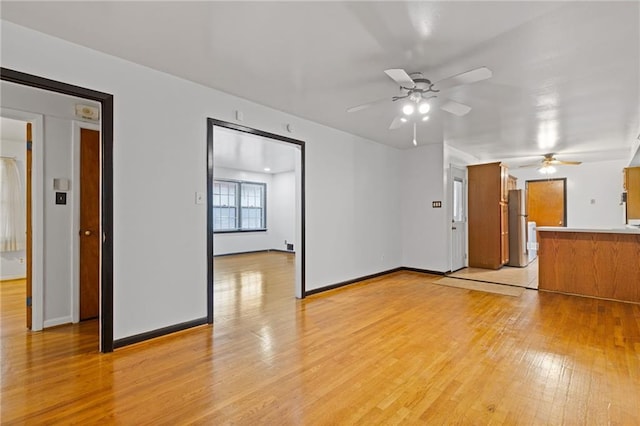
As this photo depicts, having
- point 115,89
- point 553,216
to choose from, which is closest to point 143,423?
point 115,89

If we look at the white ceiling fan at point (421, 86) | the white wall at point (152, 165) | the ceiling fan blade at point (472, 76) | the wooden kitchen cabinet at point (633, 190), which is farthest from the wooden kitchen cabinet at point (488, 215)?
the white wall at point (152, 165)

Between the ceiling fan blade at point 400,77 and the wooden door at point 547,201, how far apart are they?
841 centimetres

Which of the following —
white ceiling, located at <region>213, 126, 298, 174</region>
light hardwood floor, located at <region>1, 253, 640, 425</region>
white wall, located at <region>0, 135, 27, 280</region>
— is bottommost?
light hardwood floor, located at <region>1, 253, 640, 425</region>

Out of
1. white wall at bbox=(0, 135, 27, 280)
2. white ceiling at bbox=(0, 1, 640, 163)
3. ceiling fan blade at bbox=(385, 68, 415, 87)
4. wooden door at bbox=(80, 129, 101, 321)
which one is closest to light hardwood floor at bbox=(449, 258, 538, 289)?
white ceiling at bbox=(0, 1, 640, 163)

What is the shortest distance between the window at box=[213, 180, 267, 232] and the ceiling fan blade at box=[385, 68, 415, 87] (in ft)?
22.7

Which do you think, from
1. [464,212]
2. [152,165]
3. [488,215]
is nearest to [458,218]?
[464,212]

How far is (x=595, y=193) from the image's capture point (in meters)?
8.27

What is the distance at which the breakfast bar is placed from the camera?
4.24 m

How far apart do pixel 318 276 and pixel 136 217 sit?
8.49ft

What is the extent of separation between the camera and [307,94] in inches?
139

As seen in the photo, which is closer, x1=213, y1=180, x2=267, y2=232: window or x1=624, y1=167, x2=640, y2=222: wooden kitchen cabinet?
x1=624, y1=167, x2=640, y2=222: wooden kitchen cabinet

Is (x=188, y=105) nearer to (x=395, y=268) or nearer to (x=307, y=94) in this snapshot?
(x=307, y=94)

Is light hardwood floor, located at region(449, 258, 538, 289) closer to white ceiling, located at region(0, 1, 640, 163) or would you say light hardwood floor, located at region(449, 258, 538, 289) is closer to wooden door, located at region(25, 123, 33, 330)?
white ceiling, located at region(0, 1, 640, 163)

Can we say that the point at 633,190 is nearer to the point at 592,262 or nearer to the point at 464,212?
the point at 592,262
